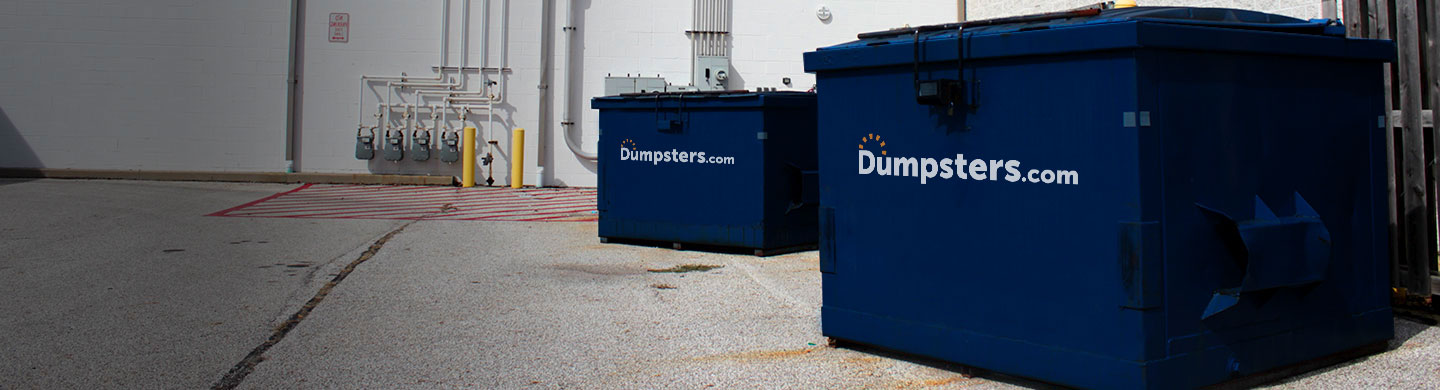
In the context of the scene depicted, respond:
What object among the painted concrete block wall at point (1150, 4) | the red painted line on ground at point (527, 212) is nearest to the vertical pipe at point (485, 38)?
the red painted line on ground at point (527, 212)

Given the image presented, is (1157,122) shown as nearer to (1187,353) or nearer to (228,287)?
(1187,353)

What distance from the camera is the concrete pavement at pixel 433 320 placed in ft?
13.7

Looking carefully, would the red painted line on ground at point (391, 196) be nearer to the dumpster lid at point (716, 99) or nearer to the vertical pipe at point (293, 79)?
the vertical pipe at point (293, 79)

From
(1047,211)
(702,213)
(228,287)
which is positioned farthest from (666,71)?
(1047,211)

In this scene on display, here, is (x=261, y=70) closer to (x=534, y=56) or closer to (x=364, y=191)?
(x=364, y=191)

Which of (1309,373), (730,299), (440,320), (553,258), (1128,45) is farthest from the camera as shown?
(553,258)

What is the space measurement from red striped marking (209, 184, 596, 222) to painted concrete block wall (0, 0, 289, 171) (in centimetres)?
200

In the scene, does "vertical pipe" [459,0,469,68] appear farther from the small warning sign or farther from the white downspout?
the small warning sign

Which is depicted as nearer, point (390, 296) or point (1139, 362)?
point (1139, 362)

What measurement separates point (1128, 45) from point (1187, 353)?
1.13 m

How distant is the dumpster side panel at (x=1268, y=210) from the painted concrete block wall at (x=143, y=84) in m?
16.7

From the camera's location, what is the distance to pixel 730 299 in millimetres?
6078

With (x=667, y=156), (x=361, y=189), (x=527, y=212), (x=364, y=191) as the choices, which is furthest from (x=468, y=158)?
(x=667, y=156)

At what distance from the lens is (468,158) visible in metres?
17.3
